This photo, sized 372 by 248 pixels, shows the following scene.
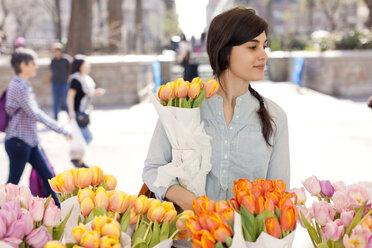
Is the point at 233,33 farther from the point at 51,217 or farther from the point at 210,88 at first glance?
the point at 51,217

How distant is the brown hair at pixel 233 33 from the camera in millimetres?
1859

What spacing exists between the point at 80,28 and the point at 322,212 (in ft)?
57.9

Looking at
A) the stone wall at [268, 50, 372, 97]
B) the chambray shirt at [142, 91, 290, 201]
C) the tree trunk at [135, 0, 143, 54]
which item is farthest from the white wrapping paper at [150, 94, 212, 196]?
the tree trunk at [135, 0, 143, 54]

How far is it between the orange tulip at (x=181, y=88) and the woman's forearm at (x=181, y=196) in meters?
0.39

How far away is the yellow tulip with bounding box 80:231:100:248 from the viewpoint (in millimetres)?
1159

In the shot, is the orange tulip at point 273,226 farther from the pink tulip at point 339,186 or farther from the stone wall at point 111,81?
the stone wall at point 111,81

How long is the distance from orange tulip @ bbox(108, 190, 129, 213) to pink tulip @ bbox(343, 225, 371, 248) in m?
0.67

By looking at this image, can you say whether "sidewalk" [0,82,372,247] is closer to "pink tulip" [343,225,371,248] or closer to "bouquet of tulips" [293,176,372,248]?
"bouquet of tulips" [293,176,372,248]

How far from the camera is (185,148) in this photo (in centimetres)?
168

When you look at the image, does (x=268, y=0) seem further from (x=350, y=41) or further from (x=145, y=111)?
(x=145, y=111)

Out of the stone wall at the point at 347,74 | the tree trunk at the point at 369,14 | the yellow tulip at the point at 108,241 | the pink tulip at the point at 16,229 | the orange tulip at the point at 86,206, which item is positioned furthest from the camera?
the tree trunk at the point at 369,14

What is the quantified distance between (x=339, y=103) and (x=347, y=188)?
13.8 meters

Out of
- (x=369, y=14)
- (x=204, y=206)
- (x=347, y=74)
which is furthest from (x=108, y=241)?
(x=369, y=14)

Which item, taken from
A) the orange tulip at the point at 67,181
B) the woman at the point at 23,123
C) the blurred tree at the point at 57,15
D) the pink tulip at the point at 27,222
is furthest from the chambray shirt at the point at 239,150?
the blurred tree at the point at 57,15
